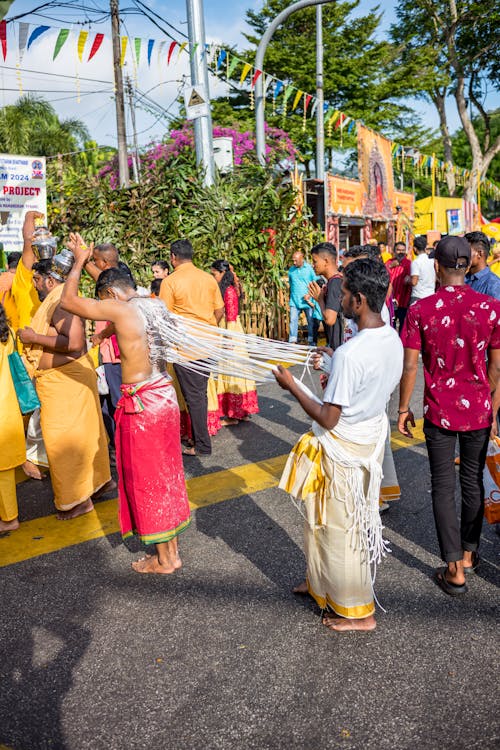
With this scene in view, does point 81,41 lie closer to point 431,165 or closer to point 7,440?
point 7,440

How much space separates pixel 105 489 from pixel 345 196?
12708mm

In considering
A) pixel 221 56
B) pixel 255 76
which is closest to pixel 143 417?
pixel 221 56

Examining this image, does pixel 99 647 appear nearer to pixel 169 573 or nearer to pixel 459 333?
pixel 169 573

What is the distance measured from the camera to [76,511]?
14.8ft

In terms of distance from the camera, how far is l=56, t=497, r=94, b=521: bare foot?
4457 millimetres

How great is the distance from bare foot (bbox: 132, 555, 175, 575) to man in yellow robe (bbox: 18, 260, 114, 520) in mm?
1006

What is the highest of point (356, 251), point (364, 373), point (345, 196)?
point (345, 196)

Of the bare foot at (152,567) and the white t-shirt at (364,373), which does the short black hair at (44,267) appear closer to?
the bare foot at (152,567)

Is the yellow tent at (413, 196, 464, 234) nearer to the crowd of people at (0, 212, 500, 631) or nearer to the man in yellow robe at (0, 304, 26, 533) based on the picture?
the crowd of people at (0, 212, 500, 631)

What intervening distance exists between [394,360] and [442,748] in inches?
58.7

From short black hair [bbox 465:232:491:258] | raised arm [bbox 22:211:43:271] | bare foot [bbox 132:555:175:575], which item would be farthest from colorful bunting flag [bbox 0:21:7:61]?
bare foot [bbox 132:555:175:575]

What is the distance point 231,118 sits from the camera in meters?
25.5

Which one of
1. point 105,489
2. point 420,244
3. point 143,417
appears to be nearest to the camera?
point 143,417

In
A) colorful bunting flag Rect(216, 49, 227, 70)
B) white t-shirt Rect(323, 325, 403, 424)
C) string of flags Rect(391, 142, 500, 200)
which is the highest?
string of flags Rect(391, 142, 500, 200)
